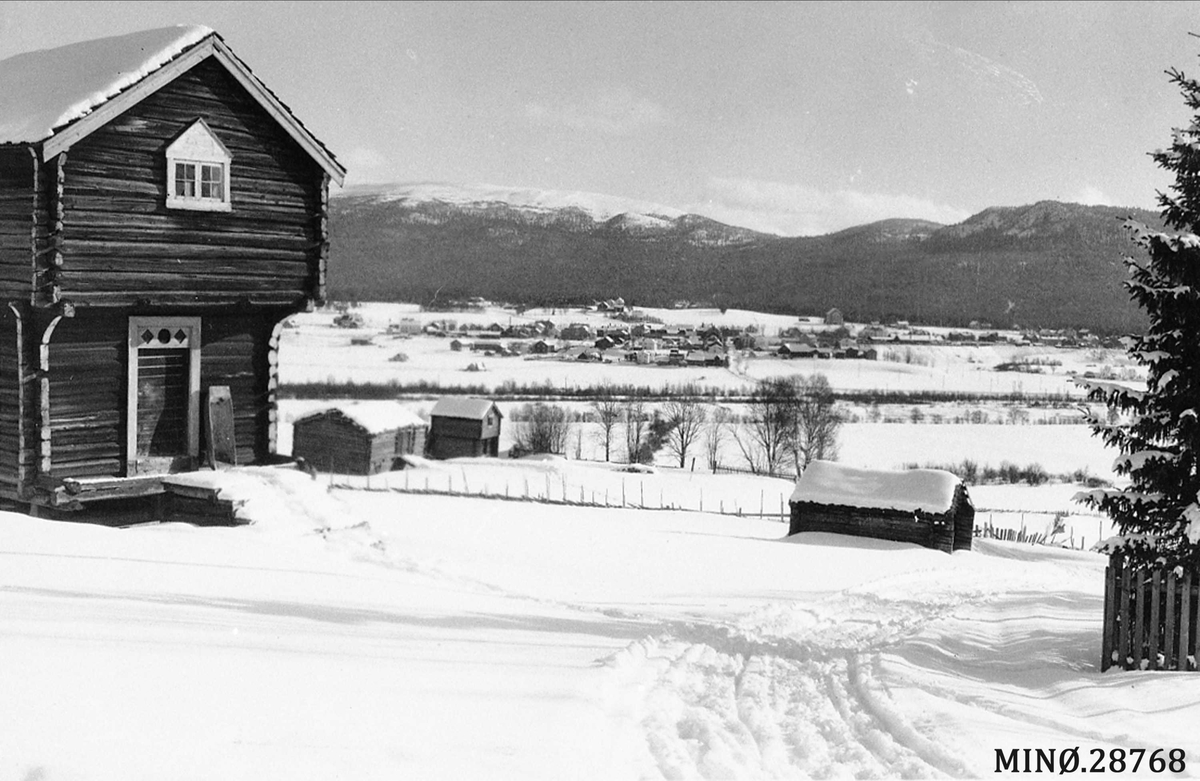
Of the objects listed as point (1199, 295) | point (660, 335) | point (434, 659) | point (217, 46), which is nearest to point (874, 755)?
point (434, 659)

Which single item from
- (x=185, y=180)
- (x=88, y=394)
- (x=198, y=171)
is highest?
(x=198, y=171)

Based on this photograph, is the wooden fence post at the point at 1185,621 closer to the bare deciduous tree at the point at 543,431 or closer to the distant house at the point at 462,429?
the distant house at the point at 462,429

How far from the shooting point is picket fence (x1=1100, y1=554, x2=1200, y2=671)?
11.4 metres

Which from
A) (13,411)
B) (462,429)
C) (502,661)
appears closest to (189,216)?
(13,411)

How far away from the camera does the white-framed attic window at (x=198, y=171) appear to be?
61.2 ft

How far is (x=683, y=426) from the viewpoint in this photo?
80.9m

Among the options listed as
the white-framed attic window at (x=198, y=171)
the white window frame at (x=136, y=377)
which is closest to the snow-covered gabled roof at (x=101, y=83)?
the white-framed attic window at (x=198, y=171)

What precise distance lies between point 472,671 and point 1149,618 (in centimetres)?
820

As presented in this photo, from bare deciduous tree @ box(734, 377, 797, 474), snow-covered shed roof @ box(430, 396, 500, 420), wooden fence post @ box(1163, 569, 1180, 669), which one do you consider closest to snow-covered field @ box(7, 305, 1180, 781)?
wooden fence post @ box(1163, 569, 1180, 669)

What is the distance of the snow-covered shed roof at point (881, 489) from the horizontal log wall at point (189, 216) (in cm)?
1931

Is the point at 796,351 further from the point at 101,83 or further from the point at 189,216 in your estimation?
the point at 101,83

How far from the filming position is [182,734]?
642 centimetres

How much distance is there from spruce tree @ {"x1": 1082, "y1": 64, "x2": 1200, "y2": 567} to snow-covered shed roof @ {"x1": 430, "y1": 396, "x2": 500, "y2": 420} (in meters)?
58.9

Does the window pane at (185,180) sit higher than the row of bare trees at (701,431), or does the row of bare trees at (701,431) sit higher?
the window pane at (185,180)
